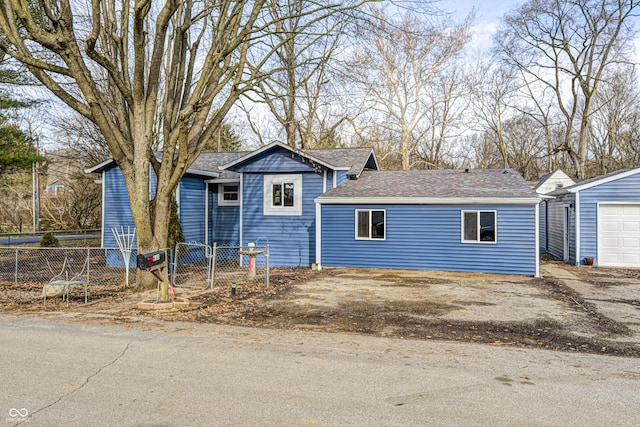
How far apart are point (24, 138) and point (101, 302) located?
14.0 meters

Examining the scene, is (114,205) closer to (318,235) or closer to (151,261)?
(318,235)

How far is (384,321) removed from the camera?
26.1 feet

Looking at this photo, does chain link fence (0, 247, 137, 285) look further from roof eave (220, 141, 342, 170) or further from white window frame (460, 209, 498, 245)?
white window frame (460, 209, 498, 245)

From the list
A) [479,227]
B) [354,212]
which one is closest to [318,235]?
[354,212]

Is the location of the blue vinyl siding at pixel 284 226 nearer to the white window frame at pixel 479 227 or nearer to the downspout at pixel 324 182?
the downspout at pixel 324 182

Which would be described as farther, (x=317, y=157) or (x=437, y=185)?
(x=317, y=157)

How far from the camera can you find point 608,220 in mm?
15344

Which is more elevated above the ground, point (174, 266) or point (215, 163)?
point (215, 163)

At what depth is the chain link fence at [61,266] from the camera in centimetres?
1277

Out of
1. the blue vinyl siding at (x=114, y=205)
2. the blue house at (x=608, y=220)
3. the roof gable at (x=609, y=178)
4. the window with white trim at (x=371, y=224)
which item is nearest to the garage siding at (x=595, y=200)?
the blue house at (x=608, y=220)

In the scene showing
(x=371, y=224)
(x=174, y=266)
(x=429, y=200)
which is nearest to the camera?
(x=174, y=266)

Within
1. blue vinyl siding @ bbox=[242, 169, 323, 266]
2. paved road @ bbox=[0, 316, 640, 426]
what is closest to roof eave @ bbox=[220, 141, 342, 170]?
blue vinyl siding @ bbox=[242, 169, 323, 266]

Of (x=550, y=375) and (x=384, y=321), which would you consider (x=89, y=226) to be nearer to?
(x=384, y=321)
